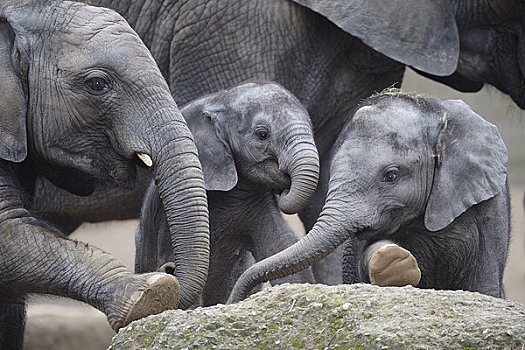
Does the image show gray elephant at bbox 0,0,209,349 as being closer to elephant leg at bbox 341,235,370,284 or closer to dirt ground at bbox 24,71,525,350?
elephant leg at bbox 341,235,370,284

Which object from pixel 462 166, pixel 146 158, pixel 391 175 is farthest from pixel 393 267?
pixel 146 158

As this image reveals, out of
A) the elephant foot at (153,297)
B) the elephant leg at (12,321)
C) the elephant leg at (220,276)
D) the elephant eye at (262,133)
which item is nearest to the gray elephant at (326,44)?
the elephant eye at (262,133)

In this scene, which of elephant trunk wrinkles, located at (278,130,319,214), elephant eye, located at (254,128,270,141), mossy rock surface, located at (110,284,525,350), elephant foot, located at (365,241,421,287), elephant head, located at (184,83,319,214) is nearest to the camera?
mossy rock surface, located at (110,284,525,350)

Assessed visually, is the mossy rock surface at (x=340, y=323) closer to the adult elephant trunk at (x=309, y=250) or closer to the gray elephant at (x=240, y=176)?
the adult elephant trunk at (x=309, y=250)

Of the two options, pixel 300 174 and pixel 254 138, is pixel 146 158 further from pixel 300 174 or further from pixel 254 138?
pixel 254 138

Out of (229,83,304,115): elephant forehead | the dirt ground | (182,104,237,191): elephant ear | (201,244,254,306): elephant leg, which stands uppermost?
(229,83,304,115): elephant forehead

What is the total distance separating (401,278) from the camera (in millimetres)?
4980

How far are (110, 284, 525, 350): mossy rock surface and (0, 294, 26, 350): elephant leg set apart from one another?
2.00 meters

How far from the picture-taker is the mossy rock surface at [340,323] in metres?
3.79

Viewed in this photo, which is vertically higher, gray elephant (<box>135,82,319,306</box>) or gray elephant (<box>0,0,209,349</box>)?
gray elephant (<box>0,0,209,349</box>)

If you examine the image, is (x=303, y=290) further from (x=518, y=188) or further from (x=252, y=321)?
(x=518, y=188)

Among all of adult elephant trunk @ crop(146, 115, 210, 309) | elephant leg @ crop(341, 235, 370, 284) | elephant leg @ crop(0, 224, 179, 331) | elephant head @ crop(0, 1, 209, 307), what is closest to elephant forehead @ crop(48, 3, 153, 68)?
elephant head @ crop(0, 1, 209, 307)

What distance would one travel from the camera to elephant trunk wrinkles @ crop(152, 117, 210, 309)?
5.04 metres

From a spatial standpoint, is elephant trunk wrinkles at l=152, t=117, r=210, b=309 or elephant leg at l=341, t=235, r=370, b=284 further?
elephant leg at l=341, t=235, r=370, b=284
